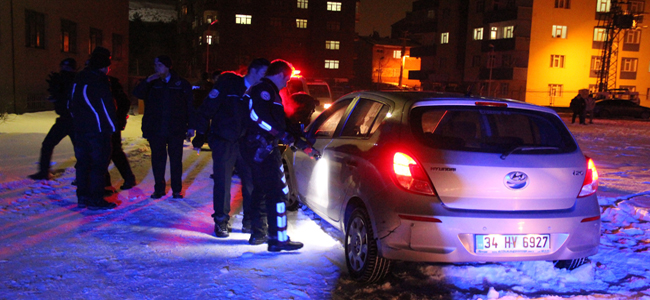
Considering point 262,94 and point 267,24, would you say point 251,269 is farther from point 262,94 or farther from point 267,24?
A: point 267,24

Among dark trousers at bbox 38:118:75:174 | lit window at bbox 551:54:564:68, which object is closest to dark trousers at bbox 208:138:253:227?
dark trousers at bbox 38:118:75:174

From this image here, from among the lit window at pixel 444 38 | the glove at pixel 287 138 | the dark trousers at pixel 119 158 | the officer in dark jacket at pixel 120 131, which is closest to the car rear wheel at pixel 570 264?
the glove at pixel 287 138

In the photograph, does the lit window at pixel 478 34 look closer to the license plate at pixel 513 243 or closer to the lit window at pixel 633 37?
the lit window at pixel 633 37

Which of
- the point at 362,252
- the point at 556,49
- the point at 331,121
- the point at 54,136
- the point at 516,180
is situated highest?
the point at 556,49

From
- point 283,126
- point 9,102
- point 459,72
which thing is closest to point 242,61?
point 459,72

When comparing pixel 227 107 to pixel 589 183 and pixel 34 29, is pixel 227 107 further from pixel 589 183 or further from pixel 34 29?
pixel 34 29

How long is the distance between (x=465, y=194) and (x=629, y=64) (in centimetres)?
5976

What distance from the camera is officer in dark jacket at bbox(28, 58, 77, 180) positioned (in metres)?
7.12

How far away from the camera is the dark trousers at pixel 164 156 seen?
6652 millimetres

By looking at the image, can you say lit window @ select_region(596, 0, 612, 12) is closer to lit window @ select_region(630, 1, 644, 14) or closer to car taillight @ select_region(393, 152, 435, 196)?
lit window @ select_region(630, 1, 644, 14)

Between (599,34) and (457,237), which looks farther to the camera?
(599,34)

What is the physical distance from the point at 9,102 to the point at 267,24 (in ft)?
164

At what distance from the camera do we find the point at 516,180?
387 cm

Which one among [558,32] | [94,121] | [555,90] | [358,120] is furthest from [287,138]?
[558,32]
